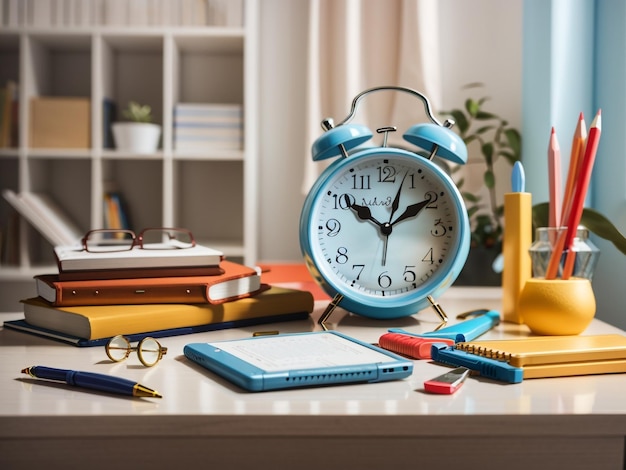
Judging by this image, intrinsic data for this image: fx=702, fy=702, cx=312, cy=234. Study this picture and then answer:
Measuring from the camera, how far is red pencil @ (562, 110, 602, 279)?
102 centimetres

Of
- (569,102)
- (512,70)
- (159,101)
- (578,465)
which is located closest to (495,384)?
(578,465)

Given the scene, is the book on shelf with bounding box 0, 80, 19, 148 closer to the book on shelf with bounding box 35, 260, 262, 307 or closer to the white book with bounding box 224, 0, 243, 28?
the white book with bounding box 224, 0, 243, 28

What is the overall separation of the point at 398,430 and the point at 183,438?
0.66 feet

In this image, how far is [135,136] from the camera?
8.83ft

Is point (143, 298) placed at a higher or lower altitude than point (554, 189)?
lower

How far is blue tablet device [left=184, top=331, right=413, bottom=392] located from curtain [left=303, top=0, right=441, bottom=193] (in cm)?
176

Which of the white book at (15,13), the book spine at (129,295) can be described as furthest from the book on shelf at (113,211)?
the book spine at (129,295)

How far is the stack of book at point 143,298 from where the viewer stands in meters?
0.96

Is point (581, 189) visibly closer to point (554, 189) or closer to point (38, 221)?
point (554, 189)

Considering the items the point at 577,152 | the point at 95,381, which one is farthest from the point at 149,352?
the point at 577,152

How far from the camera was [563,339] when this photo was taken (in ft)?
2.92

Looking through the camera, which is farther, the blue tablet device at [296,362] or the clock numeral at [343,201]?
the clock numeral at [343,201]

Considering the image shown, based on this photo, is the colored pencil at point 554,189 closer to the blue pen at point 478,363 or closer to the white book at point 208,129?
the blue pen at point 478,363

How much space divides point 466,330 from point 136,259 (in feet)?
1.62
